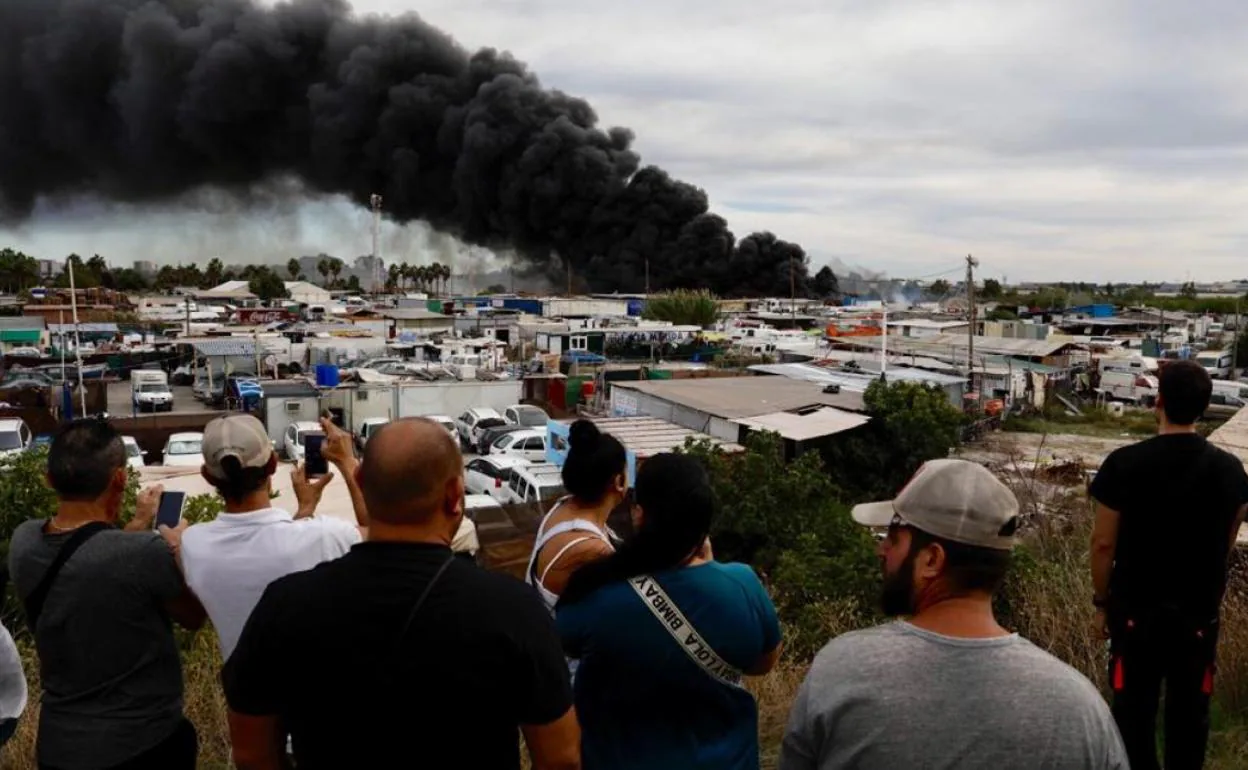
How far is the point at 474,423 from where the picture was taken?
18547 mm

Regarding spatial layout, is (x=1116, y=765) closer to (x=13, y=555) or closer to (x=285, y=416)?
(x=13, y=555)

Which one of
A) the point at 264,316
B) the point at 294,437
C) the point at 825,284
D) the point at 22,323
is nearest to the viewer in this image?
the point at 294,437

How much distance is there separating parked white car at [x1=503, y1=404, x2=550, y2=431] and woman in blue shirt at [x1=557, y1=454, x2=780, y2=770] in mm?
16137

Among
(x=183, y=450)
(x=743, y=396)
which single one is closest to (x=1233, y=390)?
(x=743, y=396)

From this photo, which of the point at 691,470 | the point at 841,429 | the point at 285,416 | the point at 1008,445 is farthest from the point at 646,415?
the point at 691,470

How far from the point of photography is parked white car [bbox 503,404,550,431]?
60.7ft

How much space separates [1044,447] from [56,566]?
20303mm

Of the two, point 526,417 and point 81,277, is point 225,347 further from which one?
point 81,277

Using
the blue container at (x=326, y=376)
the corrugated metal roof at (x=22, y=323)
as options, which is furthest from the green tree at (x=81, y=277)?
the blue container at (x=326, y=376)

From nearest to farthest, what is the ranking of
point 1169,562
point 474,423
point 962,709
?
point 962,709 < point 1169,562 < point 474,423

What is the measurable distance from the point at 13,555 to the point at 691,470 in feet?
5.81

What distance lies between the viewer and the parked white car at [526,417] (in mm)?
18500

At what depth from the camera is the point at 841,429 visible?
14.1 metres

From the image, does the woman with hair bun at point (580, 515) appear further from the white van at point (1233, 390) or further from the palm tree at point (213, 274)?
the palm tree at point (213, 274)
